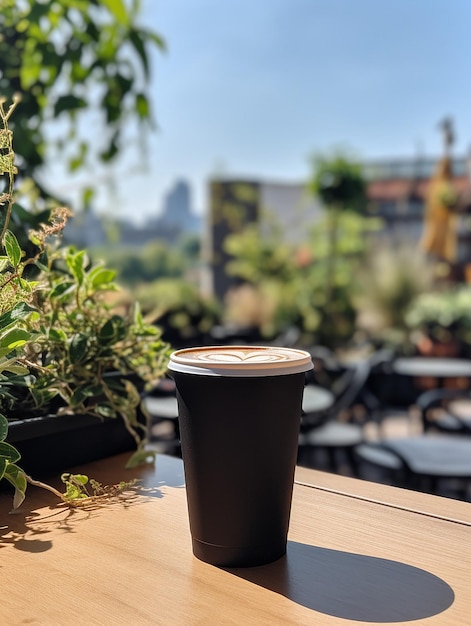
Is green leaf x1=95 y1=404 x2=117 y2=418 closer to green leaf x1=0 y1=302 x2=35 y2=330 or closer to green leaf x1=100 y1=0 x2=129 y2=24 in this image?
green leaf x1=0 y1=302 x2=35 y2=330

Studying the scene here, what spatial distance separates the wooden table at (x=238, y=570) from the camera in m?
0.51

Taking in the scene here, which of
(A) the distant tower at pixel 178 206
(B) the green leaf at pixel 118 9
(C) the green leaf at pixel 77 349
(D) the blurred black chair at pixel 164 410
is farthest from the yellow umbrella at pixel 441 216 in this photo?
(C) the green leaf at pixel 77 349

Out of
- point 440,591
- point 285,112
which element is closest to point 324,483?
point 440,591

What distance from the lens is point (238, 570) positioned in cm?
60

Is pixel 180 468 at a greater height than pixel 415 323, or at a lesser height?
greater

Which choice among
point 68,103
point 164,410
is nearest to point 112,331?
point 68,103

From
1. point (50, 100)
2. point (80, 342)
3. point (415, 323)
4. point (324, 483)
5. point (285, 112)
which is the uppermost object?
point (285, 112)

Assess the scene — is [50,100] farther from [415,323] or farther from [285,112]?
[285,112]

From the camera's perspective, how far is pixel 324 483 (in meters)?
0.86

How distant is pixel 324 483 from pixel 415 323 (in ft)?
23.2

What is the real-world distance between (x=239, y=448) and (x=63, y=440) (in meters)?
0.36

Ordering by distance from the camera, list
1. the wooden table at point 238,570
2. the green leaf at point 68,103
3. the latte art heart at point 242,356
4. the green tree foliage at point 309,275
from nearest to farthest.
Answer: the wooden table at point 238,570, the latte art heart at point 242,356, the green leaf at point 68,103, the green tree foliage at point 309,275

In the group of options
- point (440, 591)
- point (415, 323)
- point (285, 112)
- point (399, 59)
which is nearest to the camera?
point (440, 591)

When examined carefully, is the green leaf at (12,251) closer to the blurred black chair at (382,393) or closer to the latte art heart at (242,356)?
the latte art heart at (242,356)
